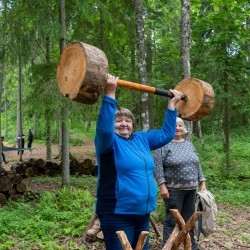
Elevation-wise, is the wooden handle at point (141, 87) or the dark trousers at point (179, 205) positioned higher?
the wooden handle at point (141, 87)

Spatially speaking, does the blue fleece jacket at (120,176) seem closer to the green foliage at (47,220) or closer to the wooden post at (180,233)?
the wooden post at (180,233)

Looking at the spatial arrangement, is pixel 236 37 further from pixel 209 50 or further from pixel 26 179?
pixel 26 179

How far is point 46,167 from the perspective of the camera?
1365cm

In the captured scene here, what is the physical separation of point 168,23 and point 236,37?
8780 millimetres

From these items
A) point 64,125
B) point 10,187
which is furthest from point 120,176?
point 10,187

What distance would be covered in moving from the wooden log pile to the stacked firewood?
3694 mm

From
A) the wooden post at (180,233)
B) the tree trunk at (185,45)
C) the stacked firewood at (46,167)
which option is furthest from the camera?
the stacked firewood at (46,167)

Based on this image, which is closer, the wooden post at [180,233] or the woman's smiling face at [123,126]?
the wooden post at [180,233]

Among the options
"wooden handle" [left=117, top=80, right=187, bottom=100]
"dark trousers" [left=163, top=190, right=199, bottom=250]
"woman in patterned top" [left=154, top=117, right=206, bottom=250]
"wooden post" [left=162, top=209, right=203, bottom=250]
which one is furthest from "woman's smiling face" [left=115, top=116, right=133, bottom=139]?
"dark trousers" [left=163, top=190, right=199, bottom=250]

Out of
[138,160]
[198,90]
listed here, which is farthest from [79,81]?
[198,90]

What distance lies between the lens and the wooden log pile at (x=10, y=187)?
29.6 feet

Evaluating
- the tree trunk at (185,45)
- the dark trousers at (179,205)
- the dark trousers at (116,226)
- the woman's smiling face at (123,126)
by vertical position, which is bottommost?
the dark trousers at (179,205)

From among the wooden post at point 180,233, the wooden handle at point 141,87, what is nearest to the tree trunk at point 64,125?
the wooden handle at point 141,87

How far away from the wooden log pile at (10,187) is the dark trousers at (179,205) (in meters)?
5.37
